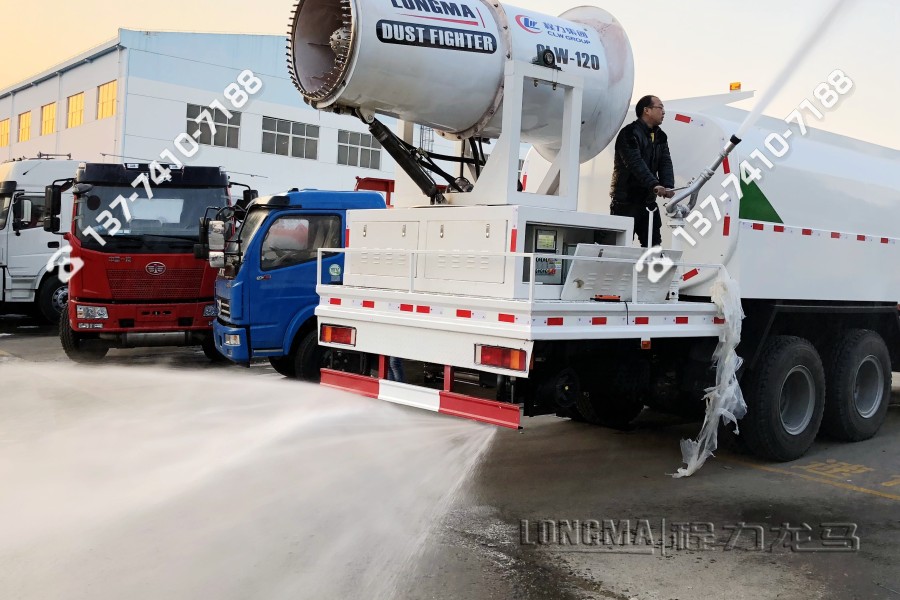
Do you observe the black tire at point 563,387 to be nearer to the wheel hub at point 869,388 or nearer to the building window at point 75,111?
the wheel hub at point 869,388

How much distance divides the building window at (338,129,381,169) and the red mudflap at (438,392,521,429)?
29661mm

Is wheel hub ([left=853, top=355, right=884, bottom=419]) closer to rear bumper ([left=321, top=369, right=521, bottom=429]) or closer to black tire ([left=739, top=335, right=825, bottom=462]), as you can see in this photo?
black tire ([left=739, top=335, right=825, bottom=462])

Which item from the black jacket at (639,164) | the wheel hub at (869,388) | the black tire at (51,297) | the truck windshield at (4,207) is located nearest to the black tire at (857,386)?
the wheel hub at (869,388)

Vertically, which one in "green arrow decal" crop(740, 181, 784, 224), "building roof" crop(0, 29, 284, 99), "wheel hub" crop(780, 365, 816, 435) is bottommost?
"wheel hub" crop(780, 365, 816, 435)

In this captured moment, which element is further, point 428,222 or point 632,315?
point 428,222

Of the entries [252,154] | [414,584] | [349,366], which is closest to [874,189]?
[349,366]

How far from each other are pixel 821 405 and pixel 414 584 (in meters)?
4.50

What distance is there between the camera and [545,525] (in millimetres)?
5008

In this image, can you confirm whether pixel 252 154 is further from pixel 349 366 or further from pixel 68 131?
pixel 349 366

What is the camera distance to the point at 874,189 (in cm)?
775

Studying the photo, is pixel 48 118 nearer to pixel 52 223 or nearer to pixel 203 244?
pixel 52 223

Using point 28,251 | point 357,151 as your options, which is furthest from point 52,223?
point 357,151

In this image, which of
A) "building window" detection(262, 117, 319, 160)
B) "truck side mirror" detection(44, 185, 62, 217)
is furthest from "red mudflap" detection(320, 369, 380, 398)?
"building window" detection(262, 117, 319, 160)

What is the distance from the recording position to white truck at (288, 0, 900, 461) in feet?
16.6
